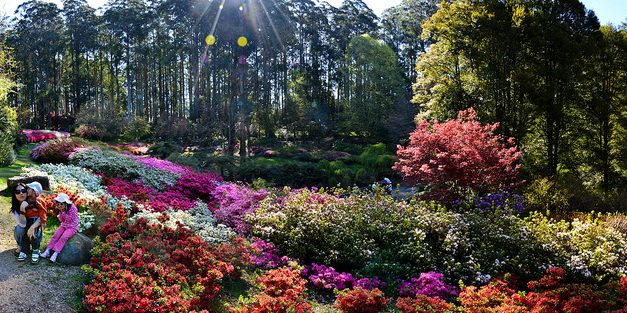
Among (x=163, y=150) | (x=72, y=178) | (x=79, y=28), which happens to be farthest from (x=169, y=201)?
(x=79, y=28)

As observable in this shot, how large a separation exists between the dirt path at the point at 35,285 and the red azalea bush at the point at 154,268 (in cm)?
31

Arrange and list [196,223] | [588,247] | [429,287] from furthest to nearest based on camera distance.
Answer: [196,223]
[588,247]
[429,287]

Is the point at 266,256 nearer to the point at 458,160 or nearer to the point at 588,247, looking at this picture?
the point at 458,160

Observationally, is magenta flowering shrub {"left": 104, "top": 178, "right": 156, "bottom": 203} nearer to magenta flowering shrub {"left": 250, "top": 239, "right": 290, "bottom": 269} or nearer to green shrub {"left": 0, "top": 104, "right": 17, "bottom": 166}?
magenta flowering shrub {"left": 250, "top": 239, "right": 290, "bottom": 269}

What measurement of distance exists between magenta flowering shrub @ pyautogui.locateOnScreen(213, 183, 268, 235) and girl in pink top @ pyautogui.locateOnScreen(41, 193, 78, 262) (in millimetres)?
3973

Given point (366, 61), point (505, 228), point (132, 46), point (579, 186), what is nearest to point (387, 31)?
point (366, 61)

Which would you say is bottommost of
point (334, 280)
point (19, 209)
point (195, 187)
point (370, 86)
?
point (334, 280)

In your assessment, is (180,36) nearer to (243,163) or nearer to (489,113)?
(243,163)

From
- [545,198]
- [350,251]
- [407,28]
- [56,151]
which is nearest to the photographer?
[350,251]

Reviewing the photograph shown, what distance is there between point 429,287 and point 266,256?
331cm

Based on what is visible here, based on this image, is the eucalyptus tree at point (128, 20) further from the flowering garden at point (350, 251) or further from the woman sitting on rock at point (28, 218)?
the woman sitting on rock at point (28, 218)

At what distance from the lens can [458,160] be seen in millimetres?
11812

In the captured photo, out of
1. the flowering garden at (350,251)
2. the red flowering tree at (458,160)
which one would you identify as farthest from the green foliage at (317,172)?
the flowering garden at (350,251)

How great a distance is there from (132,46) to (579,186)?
47.8m
